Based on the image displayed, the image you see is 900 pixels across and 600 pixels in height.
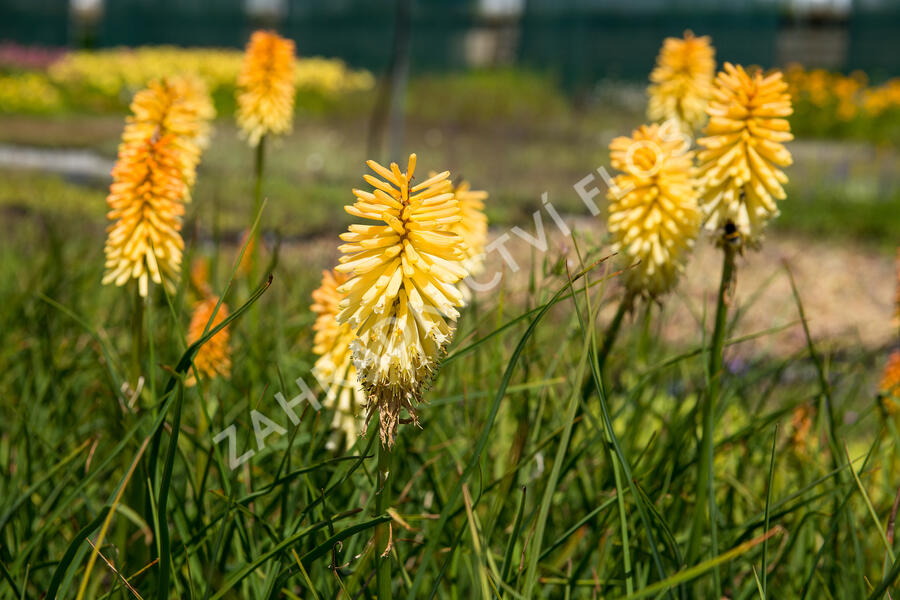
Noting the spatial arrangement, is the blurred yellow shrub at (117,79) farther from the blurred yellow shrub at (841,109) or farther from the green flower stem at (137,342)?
the green flower stem at (137,342)

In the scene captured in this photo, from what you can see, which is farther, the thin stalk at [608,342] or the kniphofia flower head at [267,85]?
the kniphofia flower head at [267,85]

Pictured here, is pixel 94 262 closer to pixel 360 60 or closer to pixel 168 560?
pixel 168 560

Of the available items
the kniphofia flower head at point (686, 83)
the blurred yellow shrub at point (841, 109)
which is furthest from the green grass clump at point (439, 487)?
the blurred yellow shrub at point (841, 109)

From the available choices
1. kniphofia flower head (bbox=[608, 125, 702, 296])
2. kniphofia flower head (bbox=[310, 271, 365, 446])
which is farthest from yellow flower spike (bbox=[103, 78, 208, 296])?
kniphofia flower head (bbox=[608, 125, 702, 296])

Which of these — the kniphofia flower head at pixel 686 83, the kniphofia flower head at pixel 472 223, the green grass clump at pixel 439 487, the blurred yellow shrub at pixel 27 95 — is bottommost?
the blurred yellow shrub at pixel 27 95

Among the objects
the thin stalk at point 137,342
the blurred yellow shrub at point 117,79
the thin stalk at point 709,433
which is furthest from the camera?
the blurred yellow shrub at point 117,79

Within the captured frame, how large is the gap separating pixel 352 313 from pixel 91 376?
6.02 ft

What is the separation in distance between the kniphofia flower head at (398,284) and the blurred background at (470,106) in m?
1.13

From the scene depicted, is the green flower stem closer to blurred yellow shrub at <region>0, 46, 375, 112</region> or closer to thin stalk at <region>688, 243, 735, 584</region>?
thin stalk at <region>688, 243, 735, 584</region>

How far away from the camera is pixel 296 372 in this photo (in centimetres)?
271

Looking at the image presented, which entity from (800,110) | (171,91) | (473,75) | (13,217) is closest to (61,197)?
(13,217)

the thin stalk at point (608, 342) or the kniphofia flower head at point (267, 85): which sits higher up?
the kniphofia flower head at point (267, 85)

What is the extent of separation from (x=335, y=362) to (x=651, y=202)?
2.42 feet

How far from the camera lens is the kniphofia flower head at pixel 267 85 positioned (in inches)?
109
